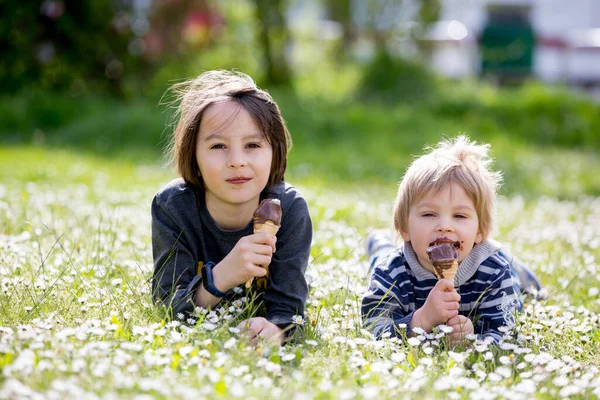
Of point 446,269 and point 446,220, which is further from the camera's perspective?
point 446,220

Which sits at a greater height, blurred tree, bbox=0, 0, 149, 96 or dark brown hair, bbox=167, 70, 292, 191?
blurred tree, bbox=0, 0, 149, 96

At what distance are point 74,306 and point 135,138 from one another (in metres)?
9.12

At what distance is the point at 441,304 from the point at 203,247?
129 centimetres

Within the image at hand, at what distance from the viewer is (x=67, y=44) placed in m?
14.8

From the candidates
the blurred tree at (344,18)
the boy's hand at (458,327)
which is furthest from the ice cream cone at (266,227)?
the blurred tree at (344,18)

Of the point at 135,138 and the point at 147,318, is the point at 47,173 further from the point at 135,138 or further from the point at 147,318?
the point at 147,318

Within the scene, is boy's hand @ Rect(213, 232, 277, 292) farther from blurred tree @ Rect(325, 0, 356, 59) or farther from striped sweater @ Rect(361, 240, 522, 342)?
blurred tree @ Rect(325, 0, 356, 59)

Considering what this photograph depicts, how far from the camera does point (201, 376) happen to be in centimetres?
263

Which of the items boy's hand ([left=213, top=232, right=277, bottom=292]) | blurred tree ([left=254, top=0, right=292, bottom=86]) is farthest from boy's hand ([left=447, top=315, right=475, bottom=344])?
blurred tree ([left=254, top=0, right=292, bottom=86])

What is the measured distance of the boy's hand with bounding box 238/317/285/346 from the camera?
3291 mm

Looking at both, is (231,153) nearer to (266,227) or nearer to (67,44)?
(266,227)

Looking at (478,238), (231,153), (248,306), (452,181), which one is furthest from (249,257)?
(478,238)

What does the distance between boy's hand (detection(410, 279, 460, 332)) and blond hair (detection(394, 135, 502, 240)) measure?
1.70ft

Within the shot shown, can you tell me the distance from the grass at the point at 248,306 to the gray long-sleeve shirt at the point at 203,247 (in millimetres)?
133
